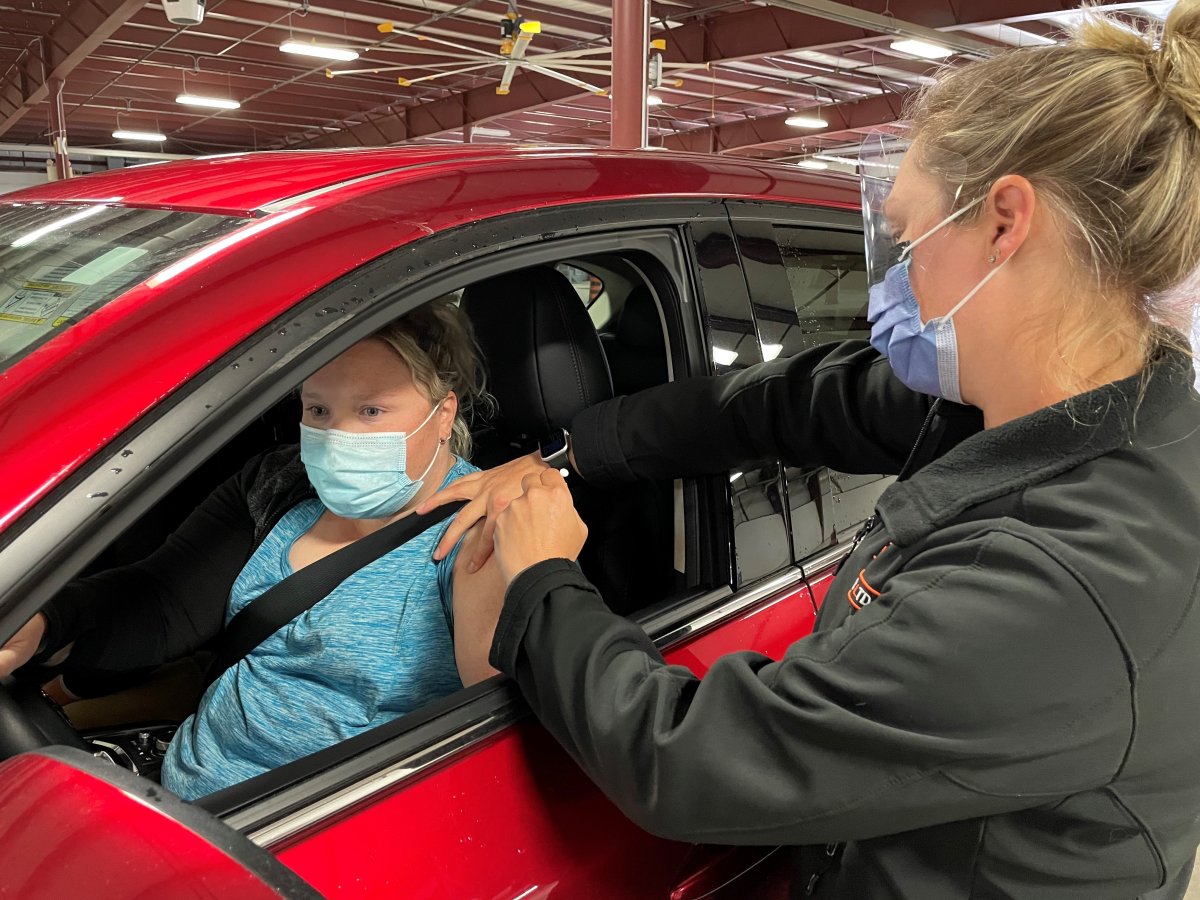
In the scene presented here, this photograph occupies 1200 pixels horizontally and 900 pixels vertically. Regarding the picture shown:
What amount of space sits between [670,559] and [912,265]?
685mm

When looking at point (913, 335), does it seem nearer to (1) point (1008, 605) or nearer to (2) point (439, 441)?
(1) point (1008, 605)

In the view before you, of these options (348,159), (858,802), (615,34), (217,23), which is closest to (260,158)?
(348,159)

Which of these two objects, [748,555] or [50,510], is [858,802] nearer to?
[748,555]

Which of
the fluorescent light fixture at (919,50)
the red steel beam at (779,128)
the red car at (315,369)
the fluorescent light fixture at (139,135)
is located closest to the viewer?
the red car at (315,369)

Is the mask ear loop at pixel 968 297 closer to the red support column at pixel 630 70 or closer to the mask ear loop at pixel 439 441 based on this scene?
the mask ear loop at pixel 439 441

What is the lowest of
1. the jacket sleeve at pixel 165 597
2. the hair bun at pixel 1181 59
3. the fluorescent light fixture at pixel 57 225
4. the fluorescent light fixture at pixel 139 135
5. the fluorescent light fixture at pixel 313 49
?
the jacket sleeve at pixel 165 597

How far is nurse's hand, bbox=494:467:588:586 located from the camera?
1.22 metres

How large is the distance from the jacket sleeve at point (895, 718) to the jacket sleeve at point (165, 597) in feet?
3.44

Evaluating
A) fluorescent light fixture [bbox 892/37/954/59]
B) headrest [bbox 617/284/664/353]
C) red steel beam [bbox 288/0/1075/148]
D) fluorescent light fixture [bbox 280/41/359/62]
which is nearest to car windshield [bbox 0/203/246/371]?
headrest [bbox 617/284/664/353]

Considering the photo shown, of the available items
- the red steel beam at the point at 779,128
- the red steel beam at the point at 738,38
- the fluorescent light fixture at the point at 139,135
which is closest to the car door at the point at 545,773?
the red steel beam at the point at 738,38

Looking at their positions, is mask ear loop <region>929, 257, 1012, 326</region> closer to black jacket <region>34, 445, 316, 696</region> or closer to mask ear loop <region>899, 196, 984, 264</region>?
mask ear loop <region>899, 196, 984, 264</region>

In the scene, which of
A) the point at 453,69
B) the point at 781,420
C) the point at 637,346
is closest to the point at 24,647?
the point at 637,346

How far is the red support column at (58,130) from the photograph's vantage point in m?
10.9

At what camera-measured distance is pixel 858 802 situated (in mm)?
922
